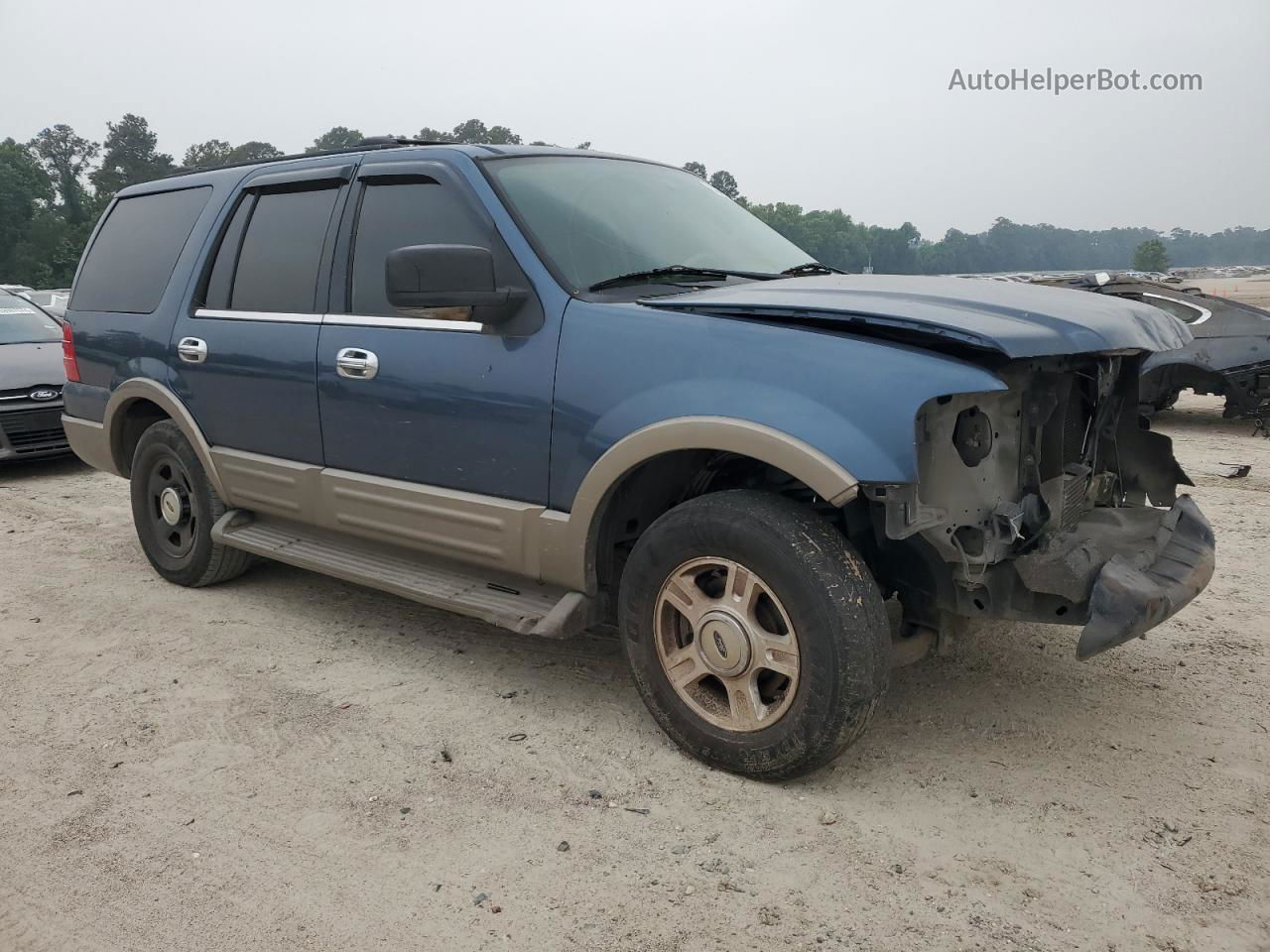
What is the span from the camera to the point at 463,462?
3590 millimetres

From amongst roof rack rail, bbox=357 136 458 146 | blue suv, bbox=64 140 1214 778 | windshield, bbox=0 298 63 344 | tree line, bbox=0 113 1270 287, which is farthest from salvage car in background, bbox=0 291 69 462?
tree line, bbox=0 113 1270 287

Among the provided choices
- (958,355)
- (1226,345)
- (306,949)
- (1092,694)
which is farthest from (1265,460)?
(306,949)

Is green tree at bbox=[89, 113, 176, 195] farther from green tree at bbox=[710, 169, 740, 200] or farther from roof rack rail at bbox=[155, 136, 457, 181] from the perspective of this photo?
roof rack rail at bbox=[155, 136, 457, 181]

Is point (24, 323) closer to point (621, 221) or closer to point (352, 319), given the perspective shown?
point (352, 319)

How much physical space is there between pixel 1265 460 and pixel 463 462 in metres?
7.25

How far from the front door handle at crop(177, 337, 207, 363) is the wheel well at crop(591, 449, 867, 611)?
7.74ft

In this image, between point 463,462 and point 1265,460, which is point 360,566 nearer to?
point 463,462

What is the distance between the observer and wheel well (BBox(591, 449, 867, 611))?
3207 millimetres

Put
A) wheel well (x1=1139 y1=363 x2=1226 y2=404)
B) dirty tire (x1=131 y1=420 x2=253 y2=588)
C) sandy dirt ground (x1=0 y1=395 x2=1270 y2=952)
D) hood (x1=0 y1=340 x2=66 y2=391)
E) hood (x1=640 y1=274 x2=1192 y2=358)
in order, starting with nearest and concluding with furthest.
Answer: sandy dirt ground (x1=0 y1=395 x2=1270 y2=952), hood (x1=640 y1=274 x2=1192 y2=358), dirty tire (x1=131 y1=420 x2=253 y2=588), hood (x1=0 y1=340 x2=66 y2=391), wheel well (x1=1139 y1=363 x2=1226 y2=404)

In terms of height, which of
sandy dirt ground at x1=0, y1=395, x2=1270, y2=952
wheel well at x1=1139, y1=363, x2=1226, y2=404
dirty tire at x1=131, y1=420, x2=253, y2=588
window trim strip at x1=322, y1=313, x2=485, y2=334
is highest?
window trim strip at x1=322, y1=313, x2=485, y2=334

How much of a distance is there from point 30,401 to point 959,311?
315 inches

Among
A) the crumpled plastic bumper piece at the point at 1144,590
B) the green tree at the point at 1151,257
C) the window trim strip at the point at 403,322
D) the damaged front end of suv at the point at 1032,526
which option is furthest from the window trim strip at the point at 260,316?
the green tree at the point at 1151,257

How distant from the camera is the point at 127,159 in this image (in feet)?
259

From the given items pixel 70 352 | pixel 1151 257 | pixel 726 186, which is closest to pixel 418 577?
pixel 70 352
